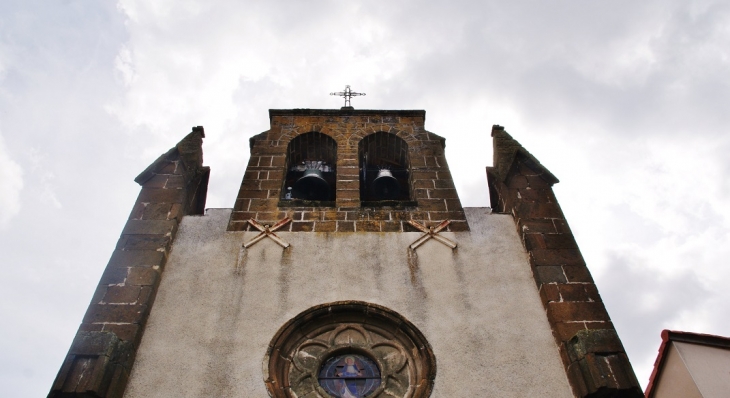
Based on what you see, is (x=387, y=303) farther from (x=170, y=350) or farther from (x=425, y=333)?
(x=170, y=350)

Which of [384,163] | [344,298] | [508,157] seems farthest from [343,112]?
[344,298]

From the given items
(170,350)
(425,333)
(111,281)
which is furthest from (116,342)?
(425,333)

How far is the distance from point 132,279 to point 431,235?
3.46 meters

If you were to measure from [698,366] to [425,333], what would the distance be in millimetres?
3267

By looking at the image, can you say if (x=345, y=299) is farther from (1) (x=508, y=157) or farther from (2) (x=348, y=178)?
(1) (x=508, y=157)

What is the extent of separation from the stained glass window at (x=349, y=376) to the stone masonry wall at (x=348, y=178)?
1.91m

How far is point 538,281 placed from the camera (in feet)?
21.9

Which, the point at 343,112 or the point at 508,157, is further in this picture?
the point at 343,112

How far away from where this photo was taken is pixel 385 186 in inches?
360

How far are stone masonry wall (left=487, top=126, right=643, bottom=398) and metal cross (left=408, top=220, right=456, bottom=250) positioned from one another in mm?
888

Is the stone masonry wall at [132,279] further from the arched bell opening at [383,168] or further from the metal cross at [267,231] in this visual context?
the arched bell opening at [383,168]

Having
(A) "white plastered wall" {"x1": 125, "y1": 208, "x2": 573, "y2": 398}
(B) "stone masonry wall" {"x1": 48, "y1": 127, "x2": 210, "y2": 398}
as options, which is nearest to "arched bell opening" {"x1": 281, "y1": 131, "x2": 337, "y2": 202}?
(B) "stone masonry wall" {"x1": 48, "y1": 127, "x2": 210, "y2": 398}

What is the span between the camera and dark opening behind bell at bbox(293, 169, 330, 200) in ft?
29.1

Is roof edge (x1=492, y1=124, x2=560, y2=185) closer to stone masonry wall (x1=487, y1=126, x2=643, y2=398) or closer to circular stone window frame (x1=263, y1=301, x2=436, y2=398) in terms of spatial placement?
stone masonry wall (x1=487, y1=126, x2=643, y2=398)
